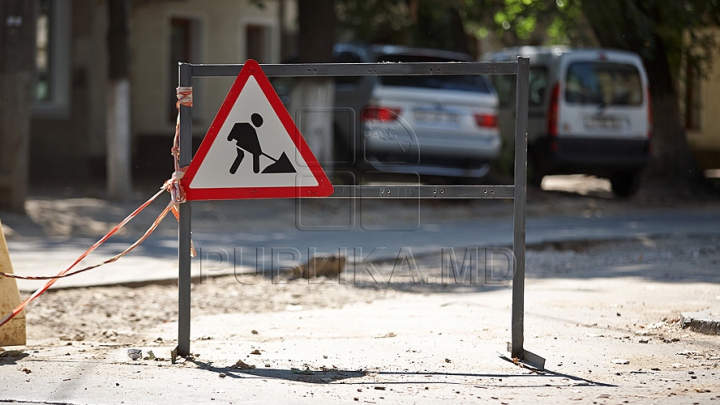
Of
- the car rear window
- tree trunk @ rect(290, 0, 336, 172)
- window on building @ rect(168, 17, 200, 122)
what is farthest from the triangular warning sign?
window on building @ rect(168, 17, 200, 122)

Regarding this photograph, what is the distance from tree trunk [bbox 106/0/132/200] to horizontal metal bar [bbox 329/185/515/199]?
8.98 m

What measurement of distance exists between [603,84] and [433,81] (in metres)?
3.53

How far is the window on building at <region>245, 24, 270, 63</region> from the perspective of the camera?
22250mm

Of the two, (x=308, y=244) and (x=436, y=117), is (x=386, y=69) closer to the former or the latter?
(x=308, y=244)

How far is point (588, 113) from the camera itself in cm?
1496

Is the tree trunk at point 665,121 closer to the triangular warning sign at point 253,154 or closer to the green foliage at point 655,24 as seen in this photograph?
the green foliage at point 655,24

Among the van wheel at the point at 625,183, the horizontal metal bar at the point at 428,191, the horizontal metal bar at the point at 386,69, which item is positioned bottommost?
the van wheel at the point at 625,183

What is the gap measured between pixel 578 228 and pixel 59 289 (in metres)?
7.04

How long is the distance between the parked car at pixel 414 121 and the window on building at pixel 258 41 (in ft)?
27.7

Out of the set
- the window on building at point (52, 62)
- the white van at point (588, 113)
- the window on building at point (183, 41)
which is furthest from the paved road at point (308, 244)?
the window on building at point (183, 41)

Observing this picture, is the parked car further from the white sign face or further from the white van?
the white sign face

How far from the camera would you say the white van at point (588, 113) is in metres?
14.9

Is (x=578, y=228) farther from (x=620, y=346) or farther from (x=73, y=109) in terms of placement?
(x=73, y=109)

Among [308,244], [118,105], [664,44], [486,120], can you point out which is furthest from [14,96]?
[664,44]
